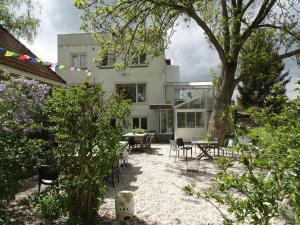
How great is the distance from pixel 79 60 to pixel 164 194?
20.3 meters

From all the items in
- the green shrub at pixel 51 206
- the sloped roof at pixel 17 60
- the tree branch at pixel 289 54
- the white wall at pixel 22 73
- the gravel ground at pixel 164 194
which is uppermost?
the tree branch at pixel 289 54

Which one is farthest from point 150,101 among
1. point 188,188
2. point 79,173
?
point 188,188

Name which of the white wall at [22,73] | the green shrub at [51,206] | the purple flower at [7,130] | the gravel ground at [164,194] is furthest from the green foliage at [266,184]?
the white wall at [22,73]

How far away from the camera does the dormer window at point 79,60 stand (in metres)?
25.6

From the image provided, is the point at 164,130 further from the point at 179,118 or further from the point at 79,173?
the point at 79,173

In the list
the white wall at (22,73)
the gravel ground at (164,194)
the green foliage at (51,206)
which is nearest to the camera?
the green foliage at (51,206)

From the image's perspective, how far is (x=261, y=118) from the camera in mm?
3721

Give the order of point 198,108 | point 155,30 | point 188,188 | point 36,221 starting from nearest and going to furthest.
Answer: point 188,188, point 36,221, point 155,30, point 198,108

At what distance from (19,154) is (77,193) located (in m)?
1.26

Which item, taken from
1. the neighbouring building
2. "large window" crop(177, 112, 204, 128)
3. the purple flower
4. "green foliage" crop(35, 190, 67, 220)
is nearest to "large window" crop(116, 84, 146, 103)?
the neighbouring building

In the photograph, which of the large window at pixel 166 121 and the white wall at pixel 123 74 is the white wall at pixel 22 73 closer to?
the white wall at pixel 123 74

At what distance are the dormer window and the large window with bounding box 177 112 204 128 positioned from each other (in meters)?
9.60

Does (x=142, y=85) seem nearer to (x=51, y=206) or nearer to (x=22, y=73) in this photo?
(x=22, y=73)

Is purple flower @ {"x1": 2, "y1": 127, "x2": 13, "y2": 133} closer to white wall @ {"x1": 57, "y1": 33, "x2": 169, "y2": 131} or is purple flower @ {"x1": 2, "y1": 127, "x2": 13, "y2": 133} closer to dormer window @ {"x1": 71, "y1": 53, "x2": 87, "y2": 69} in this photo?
white wall @ {"x1": 57, "y1": 33, "x2": 169, "y2": 131}
